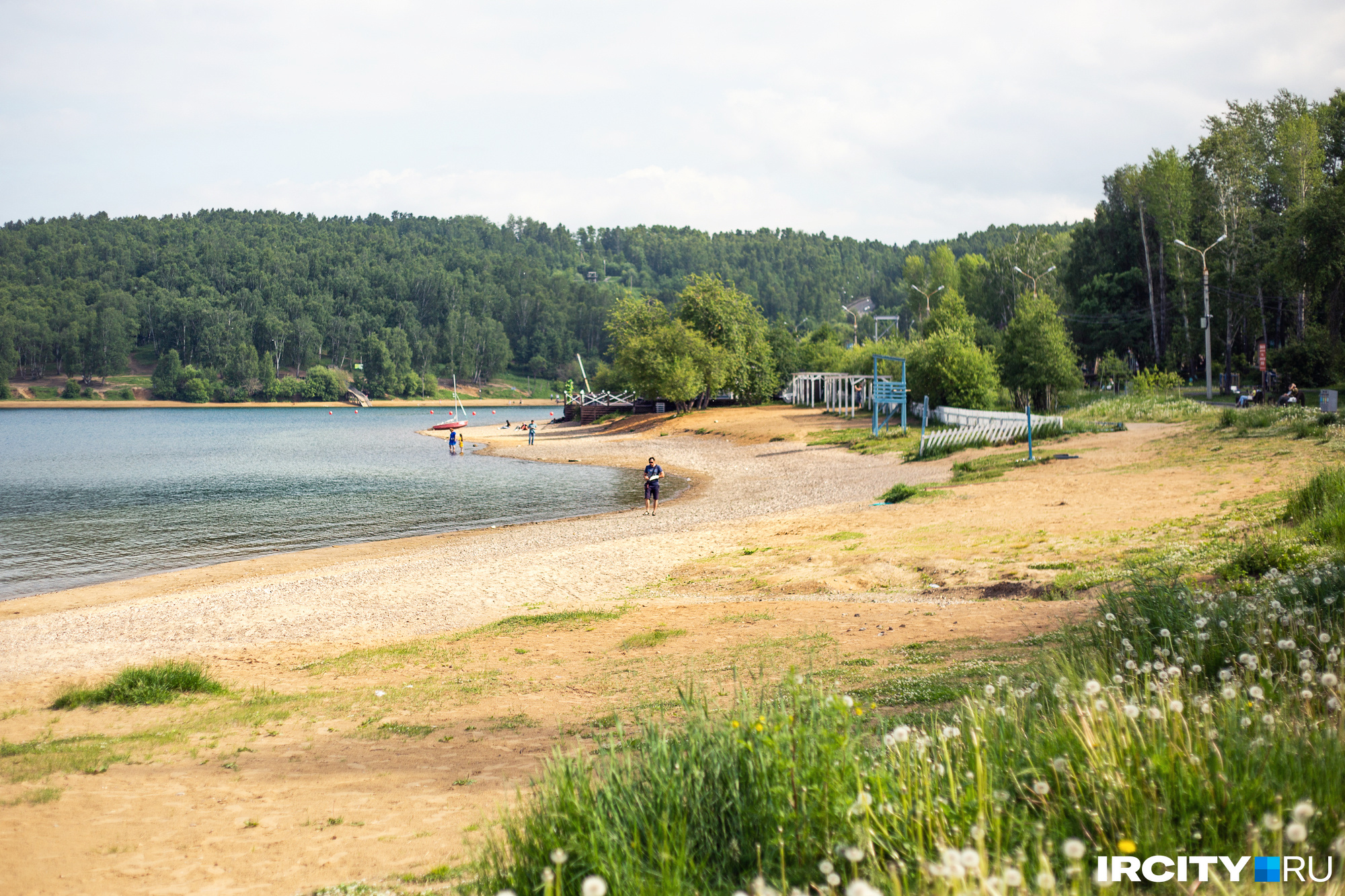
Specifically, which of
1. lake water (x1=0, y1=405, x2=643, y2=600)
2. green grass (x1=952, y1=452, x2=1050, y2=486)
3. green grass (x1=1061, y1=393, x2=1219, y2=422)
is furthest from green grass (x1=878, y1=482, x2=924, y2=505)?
green grass (x1=1061, y1=393, x2=1219, y2=422)

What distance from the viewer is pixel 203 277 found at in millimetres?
177250

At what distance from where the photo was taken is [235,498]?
33312 millimetres

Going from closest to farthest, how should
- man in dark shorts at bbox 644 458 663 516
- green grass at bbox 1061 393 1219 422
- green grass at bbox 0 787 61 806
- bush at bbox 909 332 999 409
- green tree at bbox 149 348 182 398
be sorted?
green grass at bbox 0 787 61 806
man in dark shorts at bbox 644 458 663 516
green grass at bbox 1061 393 1219 422
bush at bbox 909 332 999 409
green tree at bbox 149 348 182 398

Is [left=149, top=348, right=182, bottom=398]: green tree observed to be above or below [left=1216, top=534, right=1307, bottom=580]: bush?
above

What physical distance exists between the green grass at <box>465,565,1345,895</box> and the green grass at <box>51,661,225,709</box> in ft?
23.9

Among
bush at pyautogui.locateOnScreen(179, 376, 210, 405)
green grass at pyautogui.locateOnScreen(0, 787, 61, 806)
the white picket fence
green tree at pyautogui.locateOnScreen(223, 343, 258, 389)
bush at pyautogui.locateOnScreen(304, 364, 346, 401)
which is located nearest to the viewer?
green grass at pyautogui.locateOnScreen(0, 787, 61, 806)

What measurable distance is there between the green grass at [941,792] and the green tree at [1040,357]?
40086mm

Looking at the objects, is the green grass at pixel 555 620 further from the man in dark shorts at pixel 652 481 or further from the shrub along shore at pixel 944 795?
the man in dark shorts at pixel 652 481

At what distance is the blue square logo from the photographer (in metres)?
2.54

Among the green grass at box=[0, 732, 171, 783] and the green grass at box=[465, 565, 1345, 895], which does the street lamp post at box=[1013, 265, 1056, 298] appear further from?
the green grass at box=[465, 565, 1345, 895]

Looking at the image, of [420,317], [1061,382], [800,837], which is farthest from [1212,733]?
[420,317]

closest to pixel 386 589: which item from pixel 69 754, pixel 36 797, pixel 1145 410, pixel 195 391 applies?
pixel 69 754

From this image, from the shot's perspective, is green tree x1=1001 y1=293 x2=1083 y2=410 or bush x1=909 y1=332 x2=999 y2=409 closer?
green tree x1=1001 y1=293 x2=1083 y2=410

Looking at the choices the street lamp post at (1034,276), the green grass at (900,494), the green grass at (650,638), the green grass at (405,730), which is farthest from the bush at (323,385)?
the green grass at (405,730)
